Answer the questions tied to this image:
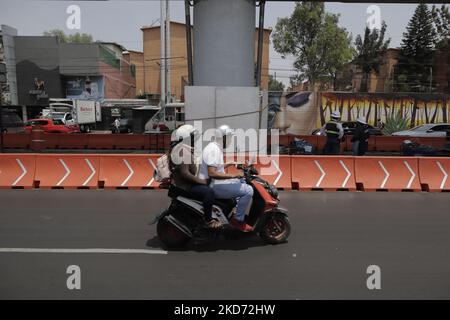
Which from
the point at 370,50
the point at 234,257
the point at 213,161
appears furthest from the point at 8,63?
the point at 234,257

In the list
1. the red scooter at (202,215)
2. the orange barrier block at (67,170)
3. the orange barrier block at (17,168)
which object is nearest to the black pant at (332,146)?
the orange barrier block at (67,170)

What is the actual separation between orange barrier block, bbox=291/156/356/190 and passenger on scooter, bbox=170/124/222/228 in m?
5.05

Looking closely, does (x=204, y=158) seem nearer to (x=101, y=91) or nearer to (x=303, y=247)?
(x=303, y=247)

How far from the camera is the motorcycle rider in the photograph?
524cm

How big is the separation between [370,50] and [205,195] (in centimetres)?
4427

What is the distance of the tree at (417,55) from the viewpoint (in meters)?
47.4

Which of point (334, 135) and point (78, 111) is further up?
point (78, 111)

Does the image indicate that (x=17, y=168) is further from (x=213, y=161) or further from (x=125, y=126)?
(x=125, y=126)

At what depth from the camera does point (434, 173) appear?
393 inches

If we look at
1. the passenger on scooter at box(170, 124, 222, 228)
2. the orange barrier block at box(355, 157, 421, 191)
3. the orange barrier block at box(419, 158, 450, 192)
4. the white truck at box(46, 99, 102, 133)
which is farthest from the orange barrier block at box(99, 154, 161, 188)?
the white truck at box(46, 99, 102, 133)

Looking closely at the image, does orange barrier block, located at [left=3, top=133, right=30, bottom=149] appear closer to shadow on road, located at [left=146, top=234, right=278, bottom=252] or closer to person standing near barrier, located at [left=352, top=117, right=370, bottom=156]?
person standing near barrier, located at [left=352, top=117, right=370, bottom=156]

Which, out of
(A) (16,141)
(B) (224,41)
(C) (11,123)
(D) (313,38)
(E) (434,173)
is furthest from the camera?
(D) (313,38)

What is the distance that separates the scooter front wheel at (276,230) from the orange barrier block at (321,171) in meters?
4.29

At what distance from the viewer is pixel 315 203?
332 inches
